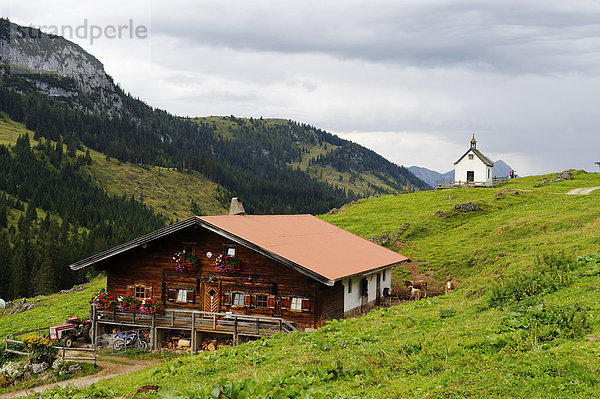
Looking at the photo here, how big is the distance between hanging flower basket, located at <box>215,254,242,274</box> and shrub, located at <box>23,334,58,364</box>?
9744 mm

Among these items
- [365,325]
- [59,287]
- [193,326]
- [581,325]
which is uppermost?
[581,325]

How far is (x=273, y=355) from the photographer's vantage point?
16.1 meters

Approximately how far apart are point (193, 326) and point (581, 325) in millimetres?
21518

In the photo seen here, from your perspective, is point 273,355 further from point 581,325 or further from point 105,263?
point 105,263

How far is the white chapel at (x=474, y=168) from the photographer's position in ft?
283

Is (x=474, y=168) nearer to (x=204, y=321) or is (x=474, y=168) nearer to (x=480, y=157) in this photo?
(x=480, y=157)

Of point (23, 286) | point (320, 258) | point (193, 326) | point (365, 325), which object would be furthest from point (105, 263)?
point (23, 286)

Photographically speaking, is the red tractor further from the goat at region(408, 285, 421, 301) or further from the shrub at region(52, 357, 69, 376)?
the goat at region(408, 285, 421, 301)

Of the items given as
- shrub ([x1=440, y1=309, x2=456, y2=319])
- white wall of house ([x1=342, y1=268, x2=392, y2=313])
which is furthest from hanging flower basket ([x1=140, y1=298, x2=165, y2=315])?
shrub ([x1=440, y1=309, x2=456, y2=319])

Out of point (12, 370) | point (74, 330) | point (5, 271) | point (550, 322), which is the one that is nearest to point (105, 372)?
point (12, 370)

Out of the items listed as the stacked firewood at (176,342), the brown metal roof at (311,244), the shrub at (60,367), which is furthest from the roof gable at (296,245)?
the shrub at (60,367)

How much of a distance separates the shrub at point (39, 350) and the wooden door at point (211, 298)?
28.1 ft

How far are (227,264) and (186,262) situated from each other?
286 cm

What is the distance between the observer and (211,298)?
2958 cm
